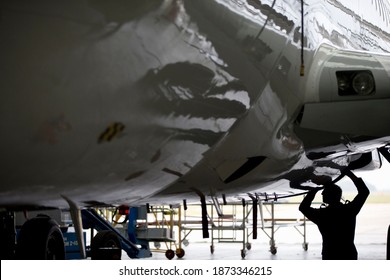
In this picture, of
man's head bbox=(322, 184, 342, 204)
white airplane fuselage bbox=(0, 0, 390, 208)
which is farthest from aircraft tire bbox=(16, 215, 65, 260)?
man's head bbox=(322, 184, 342, 204)

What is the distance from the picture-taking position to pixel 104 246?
1128 cm

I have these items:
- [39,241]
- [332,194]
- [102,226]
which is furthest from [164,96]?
[102,226]

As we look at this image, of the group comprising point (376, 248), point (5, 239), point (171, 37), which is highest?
point (171, 37)

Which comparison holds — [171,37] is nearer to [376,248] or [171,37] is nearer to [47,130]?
[47,130]

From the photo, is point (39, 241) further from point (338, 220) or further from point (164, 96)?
point (164, 96)

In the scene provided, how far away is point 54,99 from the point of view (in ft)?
10.3

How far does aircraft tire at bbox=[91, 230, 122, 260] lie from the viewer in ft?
35.5

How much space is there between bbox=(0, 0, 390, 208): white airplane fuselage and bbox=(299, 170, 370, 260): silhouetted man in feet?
9.24

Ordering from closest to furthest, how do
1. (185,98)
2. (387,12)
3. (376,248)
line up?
1. (185,98)
2. (387,12)
3. (376,248)

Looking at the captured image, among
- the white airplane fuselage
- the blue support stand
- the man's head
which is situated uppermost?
the white airplane fuselage

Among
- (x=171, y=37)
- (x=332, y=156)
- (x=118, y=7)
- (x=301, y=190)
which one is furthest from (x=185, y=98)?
(x=301, y=190)

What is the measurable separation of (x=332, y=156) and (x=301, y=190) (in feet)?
6.01

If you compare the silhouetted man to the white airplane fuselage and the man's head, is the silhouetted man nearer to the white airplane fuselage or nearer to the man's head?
the man's head

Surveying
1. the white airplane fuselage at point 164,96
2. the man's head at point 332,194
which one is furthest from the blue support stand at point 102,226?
the white airplane fuselage at point 164,96
